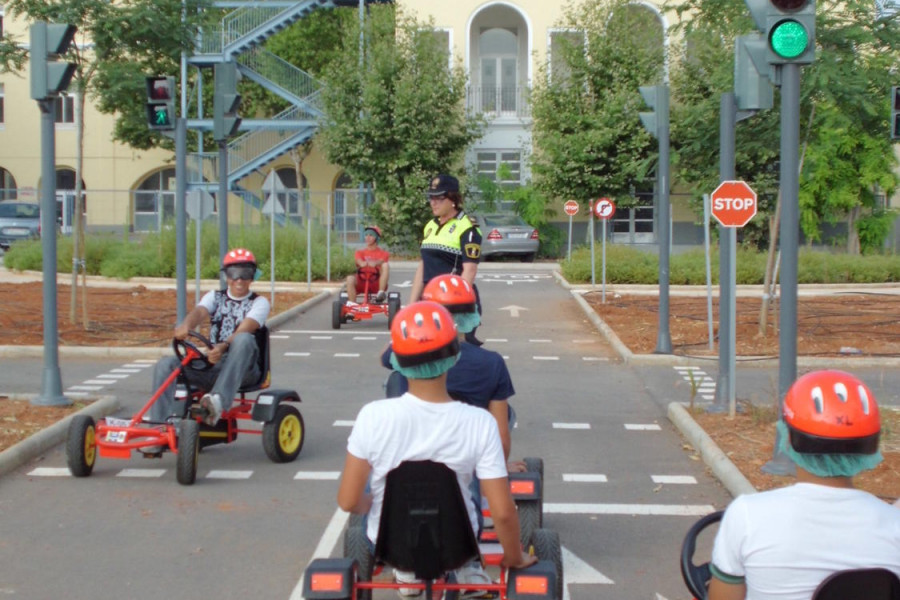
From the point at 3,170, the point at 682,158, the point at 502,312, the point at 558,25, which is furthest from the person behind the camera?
the point at 3,170

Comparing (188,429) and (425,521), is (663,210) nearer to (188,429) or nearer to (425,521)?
(188,429)

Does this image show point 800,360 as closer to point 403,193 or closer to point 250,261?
point 250,261

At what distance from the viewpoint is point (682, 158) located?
15969 mm

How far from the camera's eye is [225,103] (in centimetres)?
1556

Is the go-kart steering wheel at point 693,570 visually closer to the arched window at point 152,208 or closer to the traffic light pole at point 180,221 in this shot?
the traffic light pole at point 180,221

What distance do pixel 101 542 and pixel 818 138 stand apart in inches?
504

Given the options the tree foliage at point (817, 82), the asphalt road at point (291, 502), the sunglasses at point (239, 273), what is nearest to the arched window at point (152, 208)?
the tree foliage at point (817, 82)

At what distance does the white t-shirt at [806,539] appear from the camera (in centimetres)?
308

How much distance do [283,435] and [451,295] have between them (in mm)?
4034

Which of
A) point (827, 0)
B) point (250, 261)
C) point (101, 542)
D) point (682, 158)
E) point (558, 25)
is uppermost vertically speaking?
point (558, 25)

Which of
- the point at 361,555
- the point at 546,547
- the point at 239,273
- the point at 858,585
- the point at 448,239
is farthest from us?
the point at 448,239

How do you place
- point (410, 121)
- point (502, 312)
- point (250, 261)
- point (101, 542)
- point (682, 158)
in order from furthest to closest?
point (410, 121) → point (502, 312) → point (682, 158) → point (250, 261) → point (101, 542)

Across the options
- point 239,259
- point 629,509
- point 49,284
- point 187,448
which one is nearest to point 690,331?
point 49,284

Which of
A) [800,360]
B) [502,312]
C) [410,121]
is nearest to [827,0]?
[800,360]
